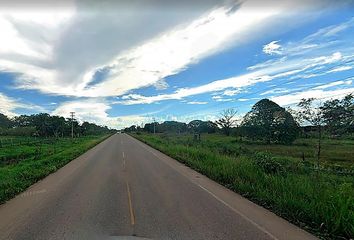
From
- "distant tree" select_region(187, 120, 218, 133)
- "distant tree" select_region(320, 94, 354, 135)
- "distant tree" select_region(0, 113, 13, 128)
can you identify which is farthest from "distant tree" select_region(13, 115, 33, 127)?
"distant tree" select_region(320, 94, 354, 135)

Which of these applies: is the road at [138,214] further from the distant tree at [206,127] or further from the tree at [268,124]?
the distant tree at [206,127]

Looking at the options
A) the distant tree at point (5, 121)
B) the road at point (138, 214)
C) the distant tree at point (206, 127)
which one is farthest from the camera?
the distant tree at point (5, 121)

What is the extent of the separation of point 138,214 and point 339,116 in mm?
14483

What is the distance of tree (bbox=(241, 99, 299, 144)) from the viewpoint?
5631 cm

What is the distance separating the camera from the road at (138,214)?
22.6ft

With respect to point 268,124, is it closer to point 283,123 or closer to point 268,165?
point 283,123

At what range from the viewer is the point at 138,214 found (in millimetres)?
8477

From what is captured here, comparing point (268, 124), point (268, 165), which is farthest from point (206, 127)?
point (268, 165)

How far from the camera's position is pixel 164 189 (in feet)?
40.8

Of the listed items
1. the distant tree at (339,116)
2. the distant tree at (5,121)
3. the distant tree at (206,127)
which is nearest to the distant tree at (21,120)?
the distant tree at (5,121)

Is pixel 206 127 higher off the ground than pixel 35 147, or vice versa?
pixel 206 127

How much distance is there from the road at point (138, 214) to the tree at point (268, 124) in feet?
147

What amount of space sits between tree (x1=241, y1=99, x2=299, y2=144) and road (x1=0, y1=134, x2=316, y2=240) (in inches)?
1762

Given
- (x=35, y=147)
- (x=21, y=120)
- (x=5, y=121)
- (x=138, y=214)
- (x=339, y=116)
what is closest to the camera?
(x=138, y=214)
